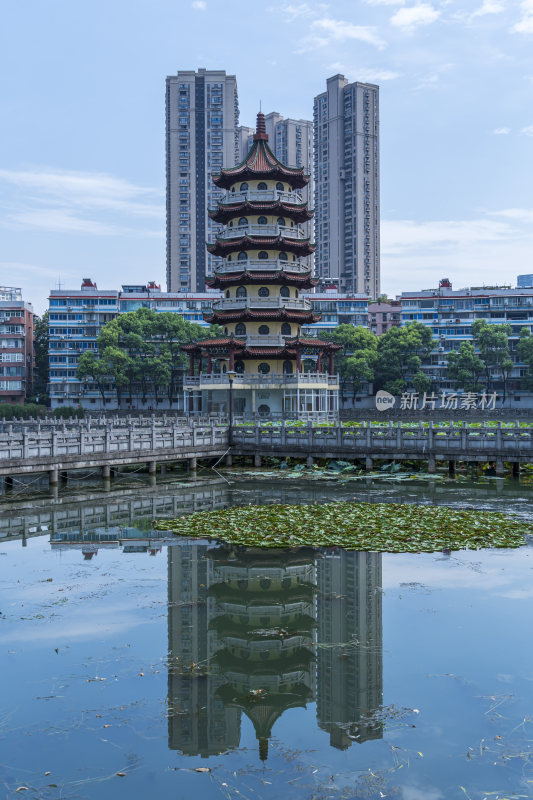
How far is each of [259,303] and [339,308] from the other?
54464 millimetres

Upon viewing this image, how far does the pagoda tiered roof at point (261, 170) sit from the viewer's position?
55812 millimetres

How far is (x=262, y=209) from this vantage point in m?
55.1

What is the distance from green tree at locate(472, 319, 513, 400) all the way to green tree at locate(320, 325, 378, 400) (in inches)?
538

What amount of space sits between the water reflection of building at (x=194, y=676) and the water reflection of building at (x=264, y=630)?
0.65 feet

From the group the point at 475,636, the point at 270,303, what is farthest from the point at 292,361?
the point at 475,636

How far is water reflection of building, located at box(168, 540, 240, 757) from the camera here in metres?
9.86

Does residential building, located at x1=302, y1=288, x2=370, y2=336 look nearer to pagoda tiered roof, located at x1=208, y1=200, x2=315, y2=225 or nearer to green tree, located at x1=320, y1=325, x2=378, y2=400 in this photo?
green tree, located at x1=320, y1=325, x2=378, y2=400

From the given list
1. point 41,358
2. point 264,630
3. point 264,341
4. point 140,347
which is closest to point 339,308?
point 140,347

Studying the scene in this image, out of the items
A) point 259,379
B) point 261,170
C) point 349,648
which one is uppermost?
point 261,170

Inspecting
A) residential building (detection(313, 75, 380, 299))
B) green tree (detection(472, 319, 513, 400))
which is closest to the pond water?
green tree (detection(472, 319, 513, 400))

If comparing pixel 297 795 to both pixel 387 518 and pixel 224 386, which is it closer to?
pixel 387 518

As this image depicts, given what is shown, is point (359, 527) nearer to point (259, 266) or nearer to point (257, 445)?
point (257, 445)

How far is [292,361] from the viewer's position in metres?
56.8

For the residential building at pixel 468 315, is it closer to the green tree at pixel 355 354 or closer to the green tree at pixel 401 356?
the green tree at pixel 401 356
